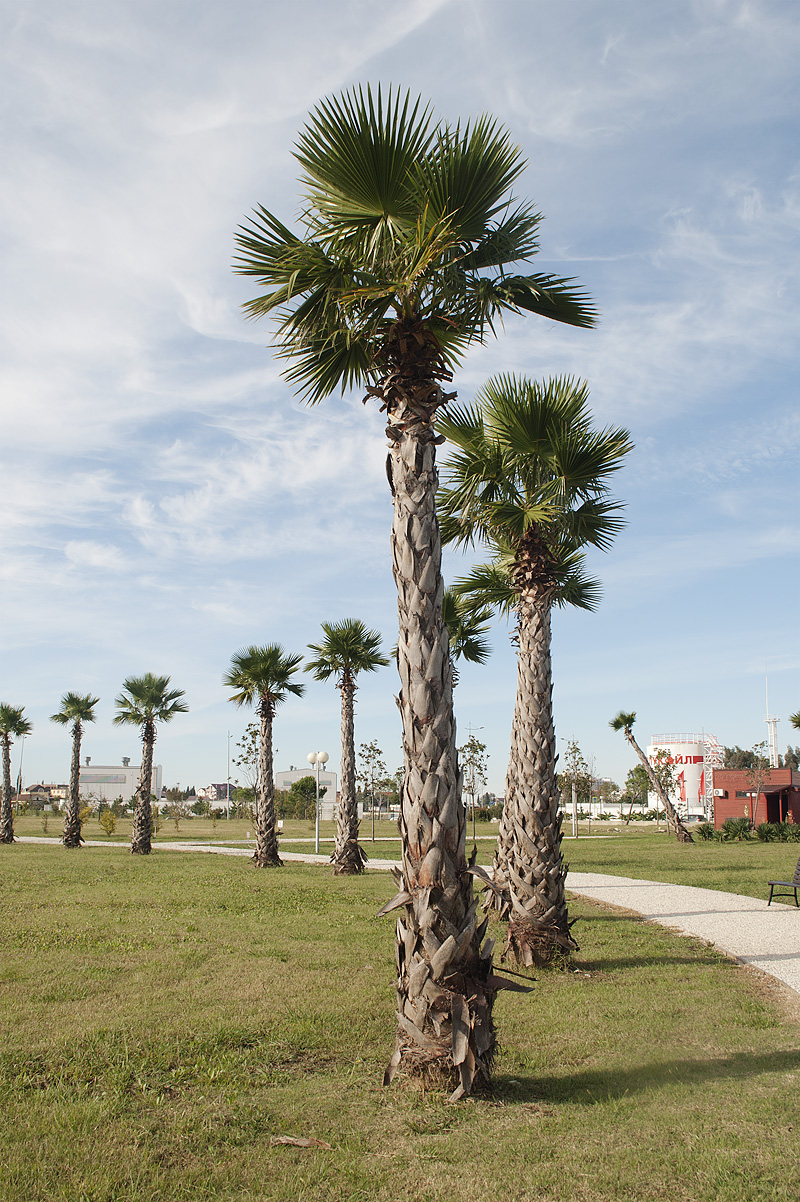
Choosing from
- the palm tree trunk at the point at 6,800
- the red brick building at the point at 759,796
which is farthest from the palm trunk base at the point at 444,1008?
the red brick building at the point at 759,796

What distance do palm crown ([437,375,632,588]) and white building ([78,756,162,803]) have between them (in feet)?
338

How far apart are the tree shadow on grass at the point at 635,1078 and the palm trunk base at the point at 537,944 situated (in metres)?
3.39

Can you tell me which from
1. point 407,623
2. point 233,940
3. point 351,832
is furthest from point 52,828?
point 407,623

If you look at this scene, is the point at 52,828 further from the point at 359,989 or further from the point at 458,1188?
the point at 458,1188

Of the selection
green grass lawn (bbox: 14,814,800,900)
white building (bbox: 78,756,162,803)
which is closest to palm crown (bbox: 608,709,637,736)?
green grass lawn (bbox: 14,814,800,900)

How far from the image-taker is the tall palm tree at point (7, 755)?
126 ft

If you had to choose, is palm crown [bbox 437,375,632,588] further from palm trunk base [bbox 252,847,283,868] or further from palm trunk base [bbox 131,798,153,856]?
palm trunk base [bbox 131,798,153,856]

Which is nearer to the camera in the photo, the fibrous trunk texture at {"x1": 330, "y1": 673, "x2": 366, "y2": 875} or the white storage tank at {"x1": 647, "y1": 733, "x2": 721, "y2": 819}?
the fibrous trunk texture at {"x1": 330, "y1": 673, "x2": 366, "y2": 875}

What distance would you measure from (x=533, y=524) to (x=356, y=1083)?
6.89 m

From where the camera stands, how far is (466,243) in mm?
7129

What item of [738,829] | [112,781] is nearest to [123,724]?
[738,829]

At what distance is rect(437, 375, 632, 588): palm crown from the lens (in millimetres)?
10273

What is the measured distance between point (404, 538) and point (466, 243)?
303cm

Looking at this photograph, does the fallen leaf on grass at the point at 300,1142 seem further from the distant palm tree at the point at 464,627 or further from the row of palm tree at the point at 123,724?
the row of palm tree at the point at 123,724
